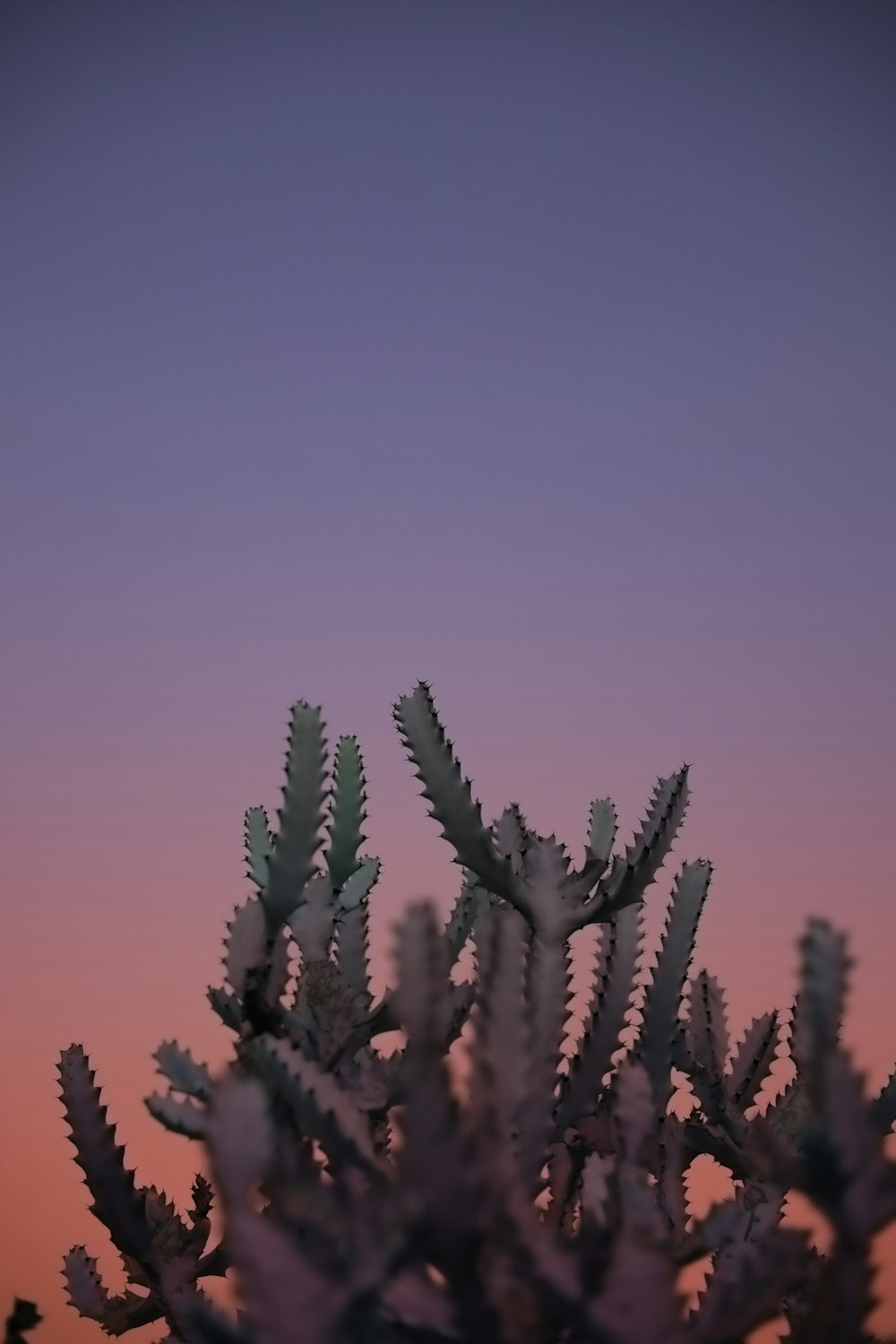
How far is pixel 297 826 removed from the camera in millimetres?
2531

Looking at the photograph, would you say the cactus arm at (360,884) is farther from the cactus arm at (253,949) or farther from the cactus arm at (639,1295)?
the cactus arm at (639,1295)

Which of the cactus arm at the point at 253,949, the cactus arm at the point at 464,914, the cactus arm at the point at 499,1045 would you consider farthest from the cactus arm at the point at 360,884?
the cactus arm at the point at 499,1045

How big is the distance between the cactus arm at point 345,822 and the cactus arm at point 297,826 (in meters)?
0.45

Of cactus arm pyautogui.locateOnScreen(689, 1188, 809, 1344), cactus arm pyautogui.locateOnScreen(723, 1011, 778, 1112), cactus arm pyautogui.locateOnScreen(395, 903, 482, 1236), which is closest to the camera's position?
cactus arm pyautogui.locateOnScreen(395, 903, 482, 1236)

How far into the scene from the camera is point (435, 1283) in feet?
5.68

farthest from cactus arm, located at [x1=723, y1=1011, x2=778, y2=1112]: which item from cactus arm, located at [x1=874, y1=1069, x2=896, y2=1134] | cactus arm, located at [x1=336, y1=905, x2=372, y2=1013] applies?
cactus arm, located at [x1=336, y1=905, x2=372, y2=1013]

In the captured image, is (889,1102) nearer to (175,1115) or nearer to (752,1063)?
(752,1063)

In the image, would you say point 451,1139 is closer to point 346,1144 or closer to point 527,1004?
point 346,1144

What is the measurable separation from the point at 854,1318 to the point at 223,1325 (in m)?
0.87

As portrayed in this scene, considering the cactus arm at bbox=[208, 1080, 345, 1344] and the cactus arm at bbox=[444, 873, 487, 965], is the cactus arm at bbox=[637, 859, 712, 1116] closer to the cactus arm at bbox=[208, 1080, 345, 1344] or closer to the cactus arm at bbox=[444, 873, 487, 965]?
the cactus arm at bbox=[444, 873, 487, 965]

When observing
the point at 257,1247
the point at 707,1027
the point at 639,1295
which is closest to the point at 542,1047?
the point at 639,1295

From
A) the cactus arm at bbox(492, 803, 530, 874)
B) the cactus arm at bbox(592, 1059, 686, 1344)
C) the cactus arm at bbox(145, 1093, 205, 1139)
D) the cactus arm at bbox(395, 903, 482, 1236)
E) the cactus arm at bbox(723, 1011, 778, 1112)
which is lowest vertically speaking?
the cactus arm at bbox(592, 1059, 686, 1344)

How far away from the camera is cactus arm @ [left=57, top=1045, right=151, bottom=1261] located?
10.1ft

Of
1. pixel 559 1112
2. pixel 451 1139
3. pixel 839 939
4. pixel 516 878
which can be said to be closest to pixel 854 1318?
pixel 839 939
